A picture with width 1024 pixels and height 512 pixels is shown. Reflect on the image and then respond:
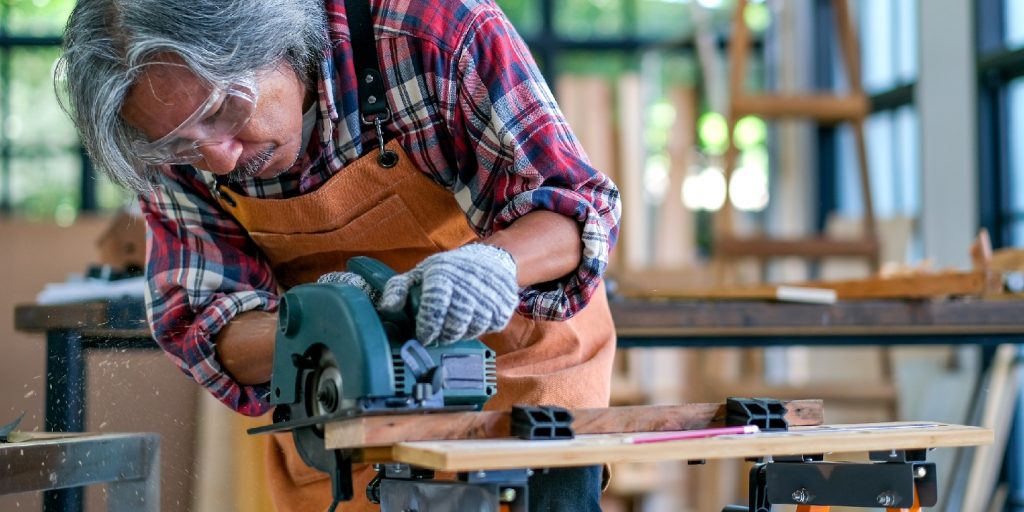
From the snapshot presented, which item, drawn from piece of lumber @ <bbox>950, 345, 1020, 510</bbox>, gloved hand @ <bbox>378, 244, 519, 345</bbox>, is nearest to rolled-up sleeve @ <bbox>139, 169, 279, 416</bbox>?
gloved hand @ <bbox>378, 244, 519, 345</bbox>

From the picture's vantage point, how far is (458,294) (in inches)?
52.7

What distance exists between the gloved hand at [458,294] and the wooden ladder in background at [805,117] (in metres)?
3.14

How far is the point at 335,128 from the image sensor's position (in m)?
1.74

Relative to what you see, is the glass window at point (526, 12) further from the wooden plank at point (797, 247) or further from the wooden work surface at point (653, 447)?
the wooden work surface at point (653, 447)

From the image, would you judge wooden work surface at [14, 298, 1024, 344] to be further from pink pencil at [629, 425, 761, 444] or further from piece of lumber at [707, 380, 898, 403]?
pink pencil at [629, 425, 761, 444]

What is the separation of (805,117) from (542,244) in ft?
10.4

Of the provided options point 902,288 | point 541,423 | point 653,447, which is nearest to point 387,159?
point 541,423

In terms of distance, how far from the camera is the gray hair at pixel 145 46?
4.91 feet

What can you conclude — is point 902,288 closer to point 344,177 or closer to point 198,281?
point 344,177

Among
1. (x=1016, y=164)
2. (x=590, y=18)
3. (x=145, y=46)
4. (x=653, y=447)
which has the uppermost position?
(x=590, y=18)

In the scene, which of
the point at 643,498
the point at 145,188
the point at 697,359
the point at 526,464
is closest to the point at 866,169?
the point at 697,359

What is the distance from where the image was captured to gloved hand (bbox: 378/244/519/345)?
133 centimetres

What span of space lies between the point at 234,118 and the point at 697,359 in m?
4.28

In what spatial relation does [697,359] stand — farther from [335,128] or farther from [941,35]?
[335,128]
